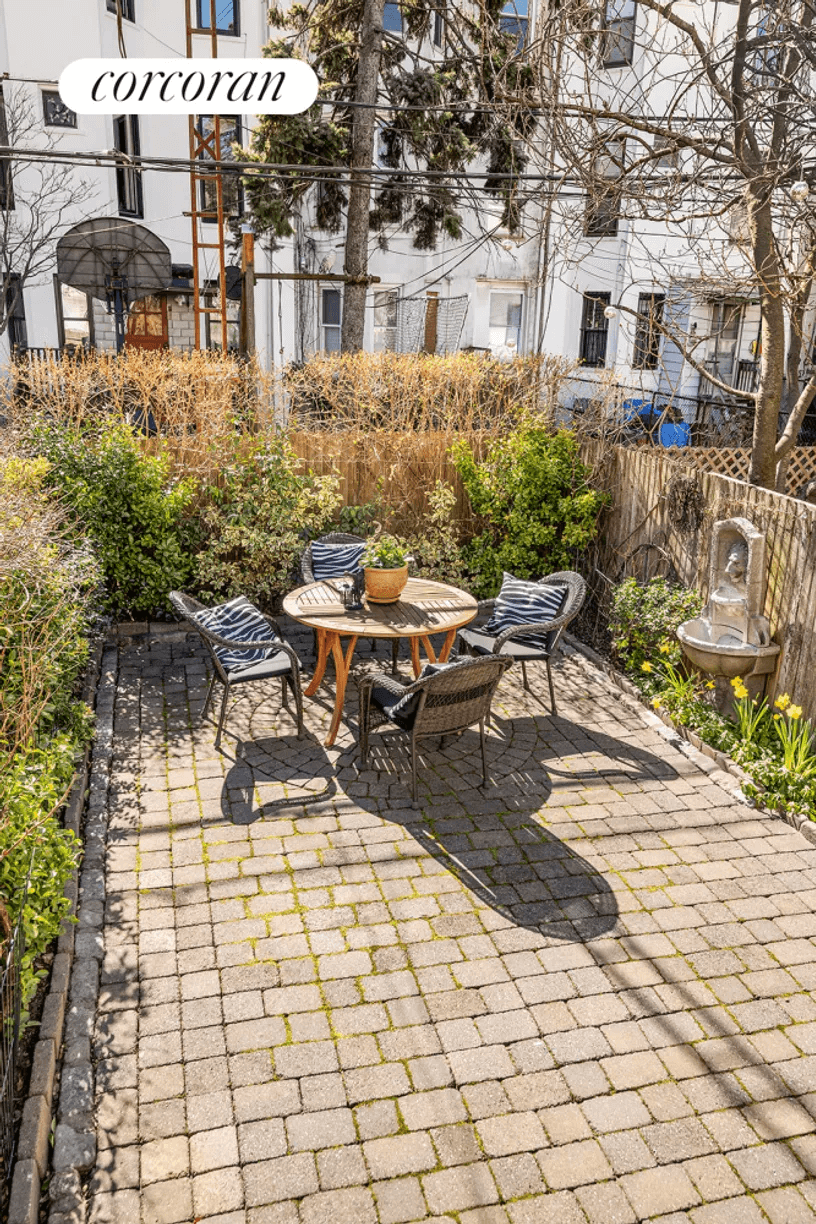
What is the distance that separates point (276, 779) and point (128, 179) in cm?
1929

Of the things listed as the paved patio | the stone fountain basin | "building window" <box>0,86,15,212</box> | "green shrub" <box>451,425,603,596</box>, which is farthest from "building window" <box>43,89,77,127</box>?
the stone fountain basin

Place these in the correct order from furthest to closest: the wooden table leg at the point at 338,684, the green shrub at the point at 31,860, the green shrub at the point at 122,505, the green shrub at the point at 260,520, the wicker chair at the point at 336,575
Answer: the green shrub at the point at 260,520
the green shrub at the point at 122,505
the wicker chair at the point at 336,575
the wooden table leg at the point at 338,684
the green shrub at the point at 31,860

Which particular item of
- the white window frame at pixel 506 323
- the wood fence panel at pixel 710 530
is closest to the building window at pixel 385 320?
the white window frame at pixel 506 323

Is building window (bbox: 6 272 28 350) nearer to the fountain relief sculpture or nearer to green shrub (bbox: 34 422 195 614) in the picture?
green shrub (bbox: 34 422 195 614)

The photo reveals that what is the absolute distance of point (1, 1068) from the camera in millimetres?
3338

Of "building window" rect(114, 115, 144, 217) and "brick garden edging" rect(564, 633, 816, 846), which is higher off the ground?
"building window" rect(114, 115, 144, 217)

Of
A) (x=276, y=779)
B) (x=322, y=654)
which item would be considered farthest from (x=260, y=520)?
(x=276, y=779)

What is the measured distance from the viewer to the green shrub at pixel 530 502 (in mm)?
9180

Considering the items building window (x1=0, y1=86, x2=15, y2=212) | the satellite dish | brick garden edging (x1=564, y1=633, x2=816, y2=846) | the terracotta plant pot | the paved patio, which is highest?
building window (x1=0, y1=86, x2=15, y2=212)

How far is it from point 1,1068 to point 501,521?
23.5 feet

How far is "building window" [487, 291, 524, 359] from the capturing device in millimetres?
21375

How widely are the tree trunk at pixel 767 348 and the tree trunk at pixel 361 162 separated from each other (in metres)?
6.89

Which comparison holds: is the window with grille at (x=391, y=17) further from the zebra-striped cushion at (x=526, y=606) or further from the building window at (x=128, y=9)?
the zebra-striped cushion at (x=526, y=606)

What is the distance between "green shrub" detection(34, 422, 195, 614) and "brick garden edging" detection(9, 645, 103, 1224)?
402cm
